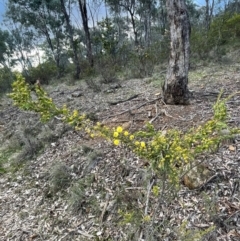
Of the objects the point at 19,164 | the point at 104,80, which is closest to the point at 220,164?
the point at 19,164

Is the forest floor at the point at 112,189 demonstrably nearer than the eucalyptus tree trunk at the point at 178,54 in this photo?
Yes

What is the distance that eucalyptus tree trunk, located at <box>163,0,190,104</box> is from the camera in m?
3.15

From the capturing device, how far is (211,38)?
8.65 metres

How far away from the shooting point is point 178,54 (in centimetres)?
326

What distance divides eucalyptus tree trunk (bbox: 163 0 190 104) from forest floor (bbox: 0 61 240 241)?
178 mm

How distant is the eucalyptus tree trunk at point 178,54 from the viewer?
3149 mm

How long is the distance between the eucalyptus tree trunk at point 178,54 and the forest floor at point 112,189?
0.18m

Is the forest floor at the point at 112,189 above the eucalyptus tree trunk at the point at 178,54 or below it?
below

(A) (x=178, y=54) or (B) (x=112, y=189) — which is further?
(A) (x=178, y=54)

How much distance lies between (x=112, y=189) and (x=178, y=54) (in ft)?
6.80

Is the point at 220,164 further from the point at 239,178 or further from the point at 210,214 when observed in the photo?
the point at 210,214

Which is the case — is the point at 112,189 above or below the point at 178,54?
below

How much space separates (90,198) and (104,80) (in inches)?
227

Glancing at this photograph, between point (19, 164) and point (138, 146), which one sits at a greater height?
point (138, 146)
